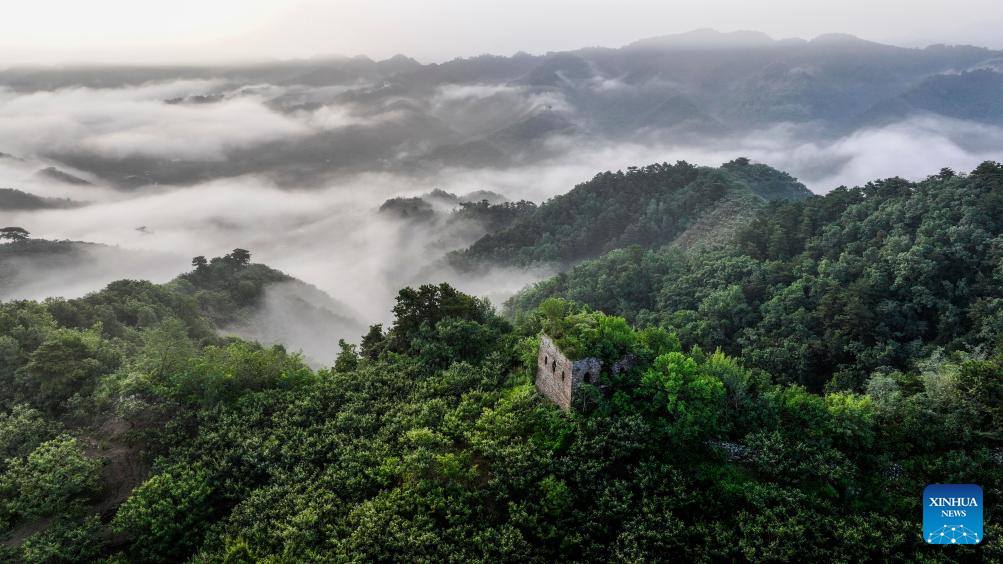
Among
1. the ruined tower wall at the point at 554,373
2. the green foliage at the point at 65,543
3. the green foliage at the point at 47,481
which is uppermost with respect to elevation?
the ruined tower wall at the point at 554,373

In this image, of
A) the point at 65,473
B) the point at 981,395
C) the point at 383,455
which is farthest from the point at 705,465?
the point at 65,473

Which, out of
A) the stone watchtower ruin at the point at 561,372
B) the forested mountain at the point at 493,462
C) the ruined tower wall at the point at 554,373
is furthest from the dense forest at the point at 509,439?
the ruined tower wall at the point at 554,373

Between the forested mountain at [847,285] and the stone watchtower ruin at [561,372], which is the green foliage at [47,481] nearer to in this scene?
the stone watchtower ruin at [561,372]

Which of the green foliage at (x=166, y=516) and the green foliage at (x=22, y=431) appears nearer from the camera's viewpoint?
the green foliage at (x=166, y=516)

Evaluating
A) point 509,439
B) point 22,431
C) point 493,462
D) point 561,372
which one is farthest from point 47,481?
point 561,372

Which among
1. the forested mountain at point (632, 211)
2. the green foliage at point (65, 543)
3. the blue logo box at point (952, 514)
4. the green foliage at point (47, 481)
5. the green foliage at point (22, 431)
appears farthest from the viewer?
the forested mountain at point (632, 211)

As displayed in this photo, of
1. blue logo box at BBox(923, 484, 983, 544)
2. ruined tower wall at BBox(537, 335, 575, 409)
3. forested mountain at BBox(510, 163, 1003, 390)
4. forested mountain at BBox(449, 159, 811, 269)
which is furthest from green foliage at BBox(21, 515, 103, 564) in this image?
forested mountain at BBox(449, 159, 811, 269)
